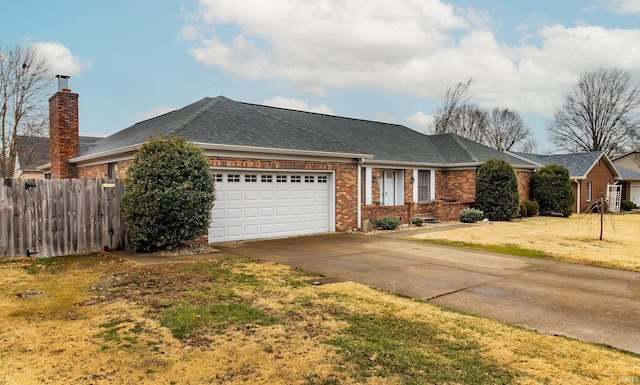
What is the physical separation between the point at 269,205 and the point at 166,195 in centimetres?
433

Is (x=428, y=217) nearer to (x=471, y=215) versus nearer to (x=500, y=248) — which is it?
(x=471, y=215)

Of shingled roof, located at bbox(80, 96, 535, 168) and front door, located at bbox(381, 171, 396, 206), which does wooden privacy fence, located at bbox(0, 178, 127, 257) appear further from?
front door, located at bbox(381, 171, 396, 206)

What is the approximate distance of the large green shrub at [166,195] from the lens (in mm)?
9695

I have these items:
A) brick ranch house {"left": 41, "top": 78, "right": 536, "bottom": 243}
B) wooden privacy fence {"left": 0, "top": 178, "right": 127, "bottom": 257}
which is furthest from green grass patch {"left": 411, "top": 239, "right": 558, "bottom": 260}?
wooden privacy fence {"left": 0, "top": 178, "right": 127, "bottom": 257}

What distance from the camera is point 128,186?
9992mm

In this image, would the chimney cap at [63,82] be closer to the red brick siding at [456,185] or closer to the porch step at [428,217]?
the porch step at [428,217]

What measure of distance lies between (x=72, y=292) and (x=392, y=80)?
28.2 m

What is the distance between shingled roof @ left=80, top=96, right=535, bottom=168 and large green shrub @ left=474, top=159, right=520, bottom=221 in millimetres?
1106

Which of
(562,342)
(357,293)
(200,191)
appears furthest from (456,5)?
(562,342)

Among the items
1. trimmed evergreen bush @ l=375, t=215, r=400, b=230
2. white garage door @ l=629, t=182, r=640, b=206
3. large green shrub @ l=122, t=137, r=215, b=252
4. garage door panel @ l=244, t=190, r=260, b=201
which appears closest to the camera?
large green shrub @ l=122, t=137, r=215, b=252

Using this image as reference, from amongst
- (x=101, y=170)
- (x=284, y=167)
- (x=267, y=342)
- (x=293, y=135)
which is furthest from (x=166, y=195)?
(x=101, y=170)

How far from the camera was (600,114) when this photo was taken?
150 ft

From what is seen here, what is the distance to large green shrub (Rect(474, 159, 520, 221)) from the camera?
2011 cm

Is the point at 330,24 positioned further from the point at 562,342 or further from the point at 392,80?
the point at 562,342
